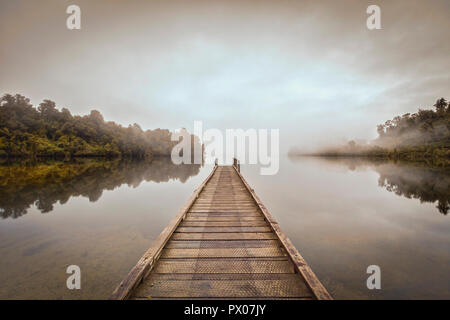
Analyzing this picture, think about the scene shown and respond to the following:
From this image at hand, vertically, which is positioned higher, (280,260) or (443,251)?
(280,260)

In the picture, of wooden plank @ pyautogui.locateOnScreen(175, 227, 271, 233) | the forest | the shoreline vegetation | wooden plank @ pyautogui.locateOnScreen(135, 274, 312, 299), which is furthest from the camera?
the shoreline vegetation

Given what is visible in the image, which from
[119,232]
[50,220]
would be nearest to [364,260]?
[119,232]

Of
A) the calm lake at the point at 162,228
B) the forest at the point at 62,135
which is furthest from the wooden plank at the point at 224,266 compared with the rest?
the forest at the point at 62,135

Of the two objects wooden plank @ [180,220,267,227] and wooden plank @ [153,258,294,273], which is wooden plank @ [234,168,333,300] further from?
wooden plank @ [180,220,267,227]

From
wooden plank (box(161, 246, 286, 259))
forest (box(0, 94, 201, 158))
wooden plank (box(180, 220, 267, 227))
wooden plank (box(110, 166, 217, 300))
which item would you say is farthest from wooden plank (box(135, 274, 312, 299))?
forest (box(0, 94, 201, 158))

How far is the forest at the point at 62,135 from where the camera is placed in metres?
44.9

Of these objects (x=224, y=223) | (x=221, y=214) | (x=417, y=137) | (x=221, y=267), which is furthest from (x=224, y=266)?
(x=417, y=137)

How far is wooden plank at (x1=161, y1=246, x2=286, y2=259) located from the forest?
63.0 metres

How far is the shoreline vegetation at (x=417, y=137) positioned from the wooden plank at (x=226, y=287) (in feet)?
235

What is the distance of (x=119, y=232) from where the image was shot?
18.8ft

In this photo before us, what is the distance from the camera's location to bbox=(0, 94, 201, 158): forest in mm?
44906
